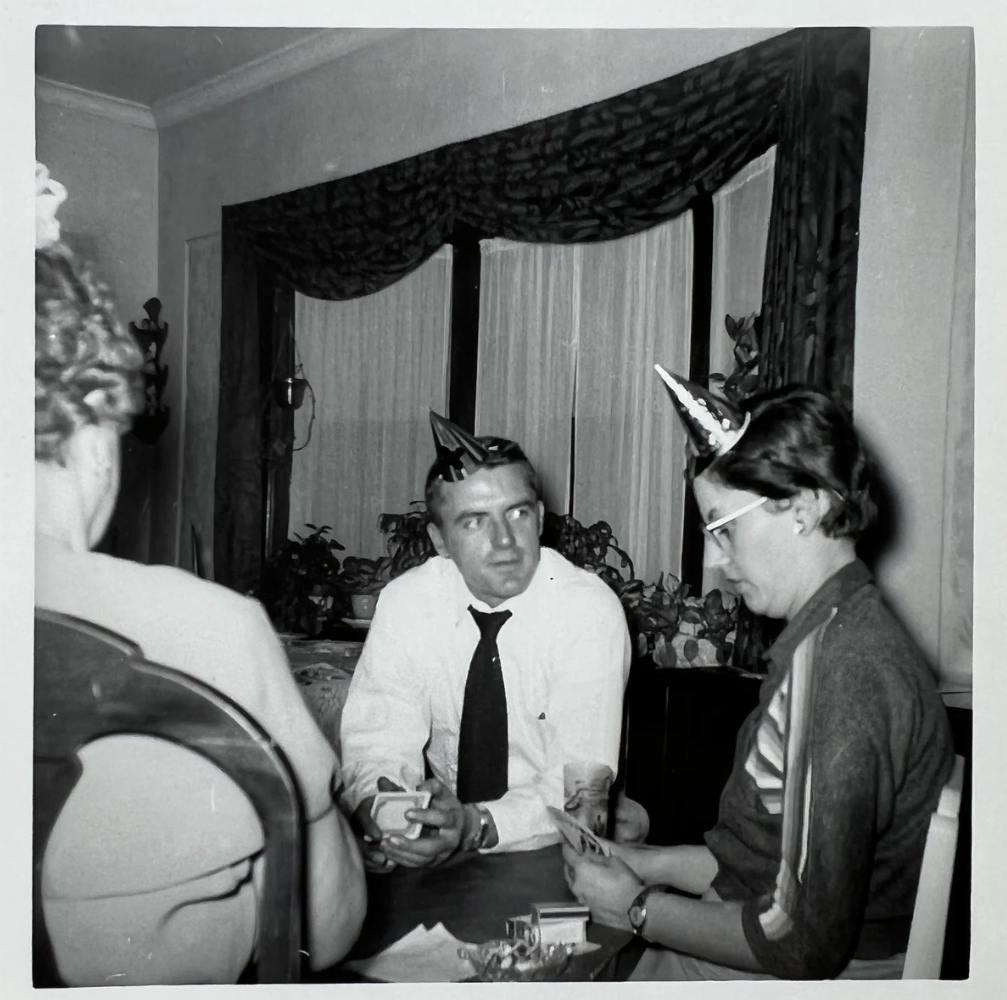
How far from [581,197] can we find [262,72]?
0.63 meters

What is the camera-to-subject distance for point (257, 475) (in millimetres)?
1869

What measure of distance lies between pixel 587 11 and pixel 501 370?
664 mm

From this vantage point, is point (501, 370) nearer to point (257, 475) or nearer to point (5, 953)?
point (257, 475)

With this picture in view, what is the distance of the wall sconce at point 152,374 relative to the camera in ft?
5.97

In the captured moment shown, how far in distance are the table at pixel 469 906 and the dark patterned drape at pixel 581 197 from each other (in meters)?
0.60

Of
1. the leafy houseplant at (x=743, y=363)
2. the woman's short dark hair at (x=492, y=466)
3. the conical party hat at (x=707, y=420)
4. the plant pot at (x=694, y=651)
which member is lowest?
the plant pot at (x=694, y=651)

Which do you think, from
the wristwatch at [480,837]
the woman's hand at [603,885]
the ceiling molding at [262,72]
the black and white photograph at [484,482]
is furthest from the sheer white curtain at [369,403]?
the woman's hand at [603,885]

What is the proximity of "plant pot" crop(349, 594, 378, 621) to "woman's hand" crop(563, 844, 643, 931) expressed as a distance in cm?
55

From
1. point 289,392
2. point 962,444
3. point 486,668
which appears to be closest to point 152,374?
point 289,392

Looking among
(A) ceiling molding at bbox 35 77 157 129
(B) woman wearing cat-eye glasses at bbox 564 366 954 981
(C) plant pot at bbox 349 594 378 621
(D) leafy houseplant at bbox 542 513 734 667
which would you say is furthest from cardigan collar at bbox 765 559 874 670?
(A) ceiling molding at bbox 35 77 157 129

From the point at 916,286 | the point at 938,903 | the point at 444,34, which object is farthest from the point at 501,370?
the point at 938,903

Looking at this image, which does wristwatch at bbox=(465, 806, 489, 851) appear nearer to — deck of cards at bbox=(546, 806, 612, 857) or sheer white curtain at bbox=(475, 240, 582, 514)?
deck of cards at bbox=(546, 806, 612, 857)

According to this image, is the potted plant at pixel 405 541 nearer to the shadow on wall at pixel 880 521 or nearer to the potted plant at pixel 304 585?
the potted plant at pixel 304 585

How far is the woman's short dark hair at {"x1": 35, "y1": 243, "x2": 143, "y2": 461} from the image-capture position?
1815 mm
